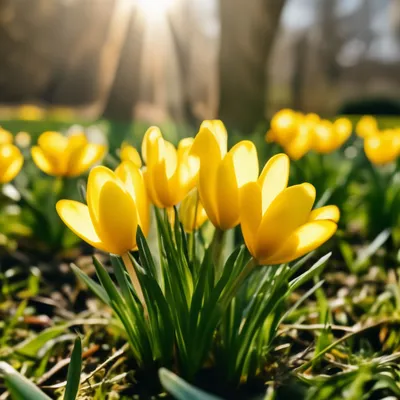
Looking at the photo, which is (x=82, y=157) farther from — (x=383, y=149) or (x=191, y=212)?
(x=383, y=149)

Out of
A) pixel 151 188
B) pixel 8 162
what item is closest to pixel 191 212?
pixel 151 188

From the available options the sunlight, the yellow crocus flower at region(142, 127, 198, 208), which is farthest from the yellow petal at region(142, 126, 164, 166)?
the sunlight

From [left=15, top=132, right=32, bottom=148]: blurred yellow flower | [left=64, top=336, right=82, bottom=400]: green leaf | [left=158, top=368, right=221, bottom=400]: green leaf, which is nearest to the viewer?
[left=158, top=368, right=221, bottom=400]: green leaf

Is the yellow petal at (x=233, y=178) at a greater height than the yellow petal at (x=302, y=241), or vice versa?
the yellow petal at (x=233, y=178)

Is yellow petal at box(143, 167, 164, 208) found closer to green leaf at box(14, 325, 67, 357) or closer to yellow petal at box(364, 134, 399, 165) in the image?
green leaf at box(14, 325, 67, 357)

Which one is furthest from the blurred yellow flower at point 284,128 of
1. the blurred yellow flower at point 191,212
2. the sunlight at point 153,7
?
the sunlight at point 153,7

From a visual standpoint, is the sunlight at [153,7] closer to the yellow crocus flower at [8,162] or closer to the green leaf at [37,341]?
the yellow crocus flower at [8,162]

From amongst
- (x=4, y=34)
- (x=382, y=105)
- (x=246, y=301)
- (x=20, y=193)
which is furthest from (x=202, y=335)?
(x=4, y=34)
